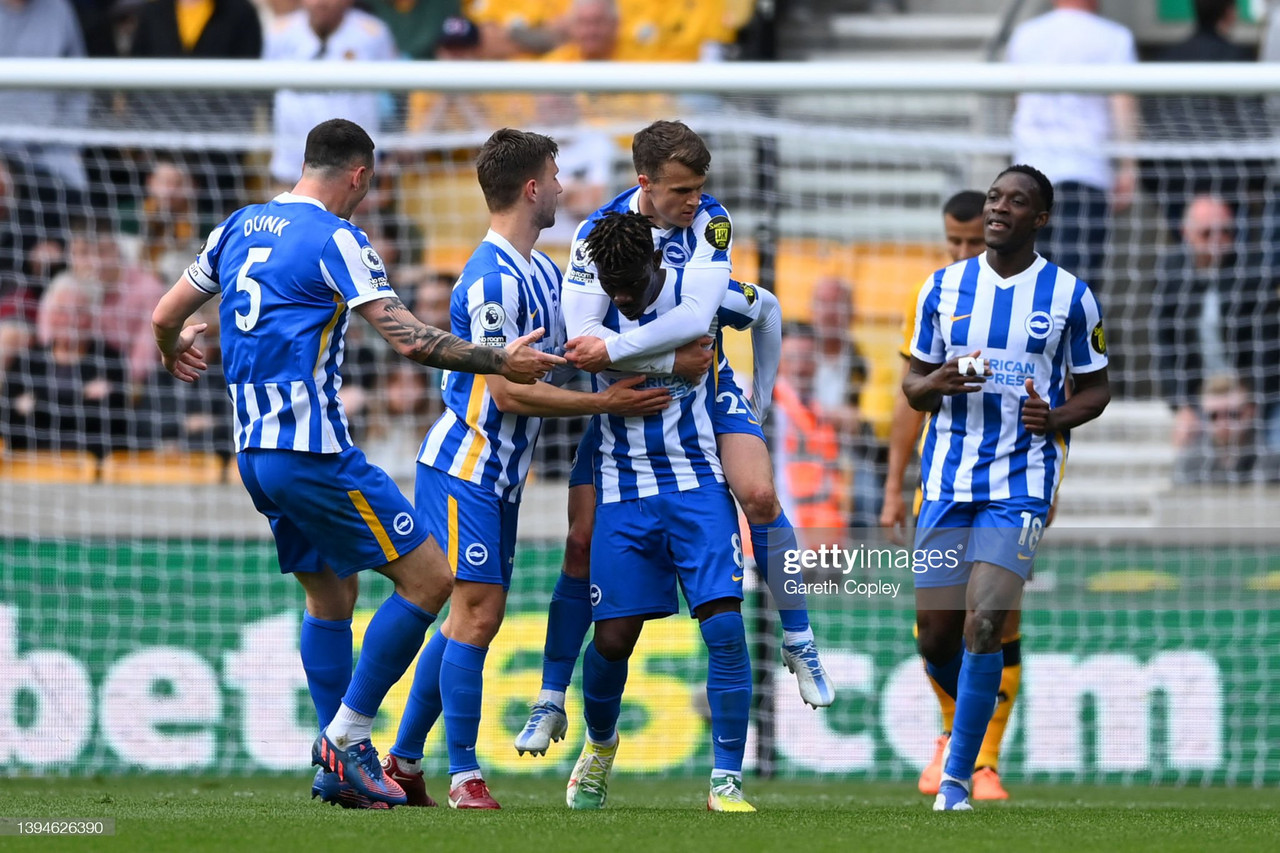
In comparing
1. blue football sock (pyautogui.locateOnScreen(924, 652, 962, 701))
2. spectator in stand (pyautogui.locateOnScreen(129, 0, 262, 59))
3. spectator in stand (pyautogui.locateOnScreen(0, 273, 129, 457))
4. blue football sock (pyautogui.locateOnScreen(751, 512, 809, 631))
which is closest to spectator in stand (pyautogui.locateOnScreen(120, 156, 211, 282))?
spectator in stand (pyautogui.locateOnScreen(0, 273, 129, 457))

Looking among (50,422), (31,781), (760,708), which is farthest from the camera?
(50,422)

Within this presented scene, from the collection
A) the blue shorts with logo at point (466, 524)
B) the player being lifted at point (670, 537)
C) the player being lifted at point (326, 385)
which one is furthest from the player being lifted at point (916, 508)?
the player being lifted at point (326, 385)

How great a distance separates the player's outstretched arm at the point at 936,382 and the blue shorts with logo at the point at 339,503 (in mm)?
1934

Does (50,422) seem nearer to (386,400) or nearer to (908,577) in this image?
(386,400)

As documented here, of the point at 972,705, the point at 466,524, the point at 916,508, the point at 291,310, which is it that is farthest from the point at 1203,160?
the point at 291,310

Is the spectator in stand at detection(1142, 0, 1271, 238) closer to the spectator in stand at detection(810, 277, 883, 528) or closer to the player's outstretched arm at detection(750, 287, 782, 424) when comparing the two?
the spectator in stand at detection(810, 277, 883, 528)

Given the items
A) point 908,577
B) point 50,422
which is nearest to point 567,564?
point 908,577

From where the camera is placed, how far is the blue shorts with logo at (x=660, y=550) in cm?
557

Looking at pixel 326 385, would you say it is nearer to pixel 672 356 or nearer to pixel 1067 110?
pixel 672 356

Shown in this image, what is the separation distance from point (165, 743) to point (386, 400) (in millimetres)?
2302

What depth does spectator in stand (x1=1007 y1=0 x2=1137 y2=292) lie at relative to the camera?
9734 mm

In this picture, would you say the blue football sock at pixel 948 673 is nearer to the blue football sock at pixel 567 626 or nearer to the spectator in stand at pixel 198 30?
the blue football sock at pixel 567 626

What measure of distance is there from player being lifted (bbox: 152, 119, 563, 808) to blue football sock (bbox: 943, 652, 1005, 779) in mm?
1882

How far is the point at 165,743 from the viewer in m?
8.59
